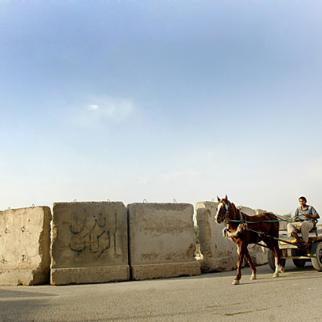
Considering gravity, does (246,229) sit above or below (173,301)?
above

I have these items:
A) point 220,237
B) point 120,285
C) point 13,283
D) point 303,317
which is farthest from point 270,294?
A: point 13,283

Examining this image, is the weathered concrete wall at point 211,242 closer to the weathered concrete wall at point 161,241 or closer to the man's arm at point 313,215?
the weathered concrete wall at point 161,241

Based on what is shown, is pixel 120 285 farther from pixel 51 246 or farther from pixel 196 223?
pixel 196 223

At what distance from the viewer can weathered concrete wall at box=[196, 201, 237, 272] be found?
11688 millimetres

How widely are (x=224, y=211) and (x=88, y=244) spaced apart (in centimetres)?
352

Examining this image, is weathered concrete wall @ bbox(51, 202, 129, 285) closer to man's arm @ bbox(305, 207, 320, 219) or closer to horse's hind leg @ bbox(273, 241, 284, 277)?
horse's hind leg @ bbox(273, 241, 284, 277)

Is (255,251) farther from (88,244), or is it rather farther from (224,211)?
(88,244)

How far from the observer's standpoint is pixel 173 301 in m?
6.79

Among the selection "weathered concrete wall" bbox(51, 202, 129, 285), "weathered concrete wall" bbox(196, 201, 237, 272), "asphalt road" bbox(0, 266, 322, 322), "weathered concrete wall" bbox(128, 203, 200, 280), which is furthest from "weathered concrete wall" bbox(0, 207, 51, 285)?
"weathered concrete wall" bbox(196, 201, 237, 272)

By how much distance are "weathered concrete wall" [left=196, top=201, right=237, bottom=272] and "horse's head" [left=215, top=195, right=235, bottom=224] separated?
7.21 ft

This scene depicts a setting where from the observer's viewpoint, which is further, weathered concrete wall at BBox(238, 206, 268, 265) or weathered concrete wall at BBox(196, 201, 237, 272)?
weathered concrete wall at BBox(238, 206, 268, 265)

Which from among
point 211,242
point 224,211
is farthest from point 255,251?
point 224,211

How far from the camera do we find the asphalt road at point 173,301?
18.5 feet

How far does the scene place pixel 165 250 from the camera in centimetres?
1084
